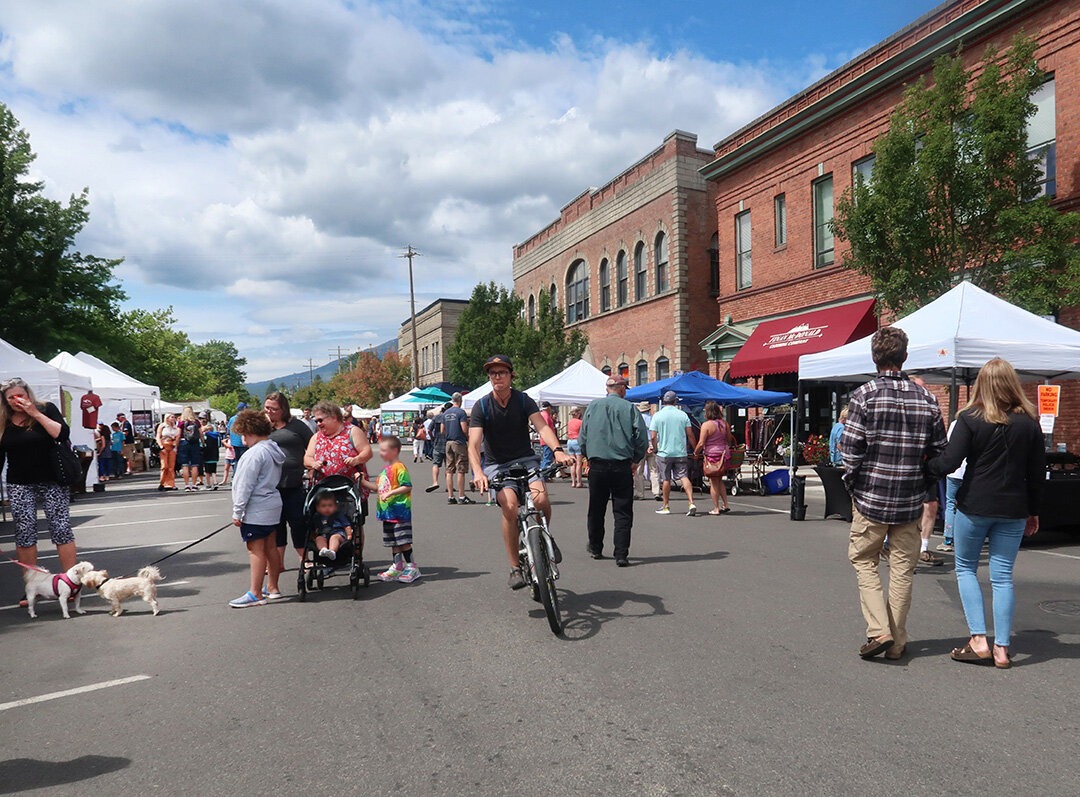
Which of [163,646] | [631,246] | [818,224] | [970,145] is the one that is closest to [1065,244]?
[970,145]

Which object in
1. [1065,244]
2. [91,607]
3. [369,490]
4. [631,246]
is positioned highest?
[631,246]

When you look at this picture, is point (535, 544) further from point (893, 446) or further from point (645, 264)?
point (645, 264)

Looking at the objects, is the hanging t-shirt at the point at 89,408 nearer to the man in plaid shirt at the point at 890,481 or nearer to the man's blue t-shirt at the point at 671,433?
the man's blue t-shirt at the point at 671,433

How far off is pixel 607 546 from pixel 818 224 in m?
15.8

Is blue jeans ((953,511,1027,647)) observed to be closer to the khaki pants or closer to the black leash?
the khaki pants

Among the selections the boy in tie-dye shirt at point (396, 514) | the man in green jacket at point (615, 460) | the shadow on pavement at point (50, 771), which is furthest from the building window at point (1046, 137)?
the shadow on pavement at point (50, 771)

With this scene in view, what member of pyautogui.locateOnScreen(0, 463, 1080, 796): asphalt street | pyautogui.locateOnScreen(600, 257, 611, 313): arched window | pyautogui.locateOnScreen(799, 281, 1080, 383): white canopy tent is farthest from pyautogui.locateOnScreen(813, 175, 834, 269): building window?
pyautogui.locateOnScreen(0, 463, 1080, 796): asphalt street

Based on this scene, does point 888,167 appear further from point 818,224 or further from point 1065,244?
point 818,224

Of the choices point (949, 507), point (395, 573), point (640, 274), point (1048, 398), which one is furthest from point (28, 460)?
Answer: point (640, 274)

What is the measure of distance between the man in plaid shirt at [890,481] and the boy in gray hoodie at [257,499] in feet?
14.4

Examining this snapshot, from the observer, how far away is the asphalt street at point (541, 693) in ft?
11.1

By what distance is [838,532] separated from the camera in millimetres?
10414

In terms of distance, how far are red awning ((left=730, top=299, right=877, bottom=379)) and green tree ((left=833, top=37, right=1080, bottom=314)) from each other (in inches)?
209

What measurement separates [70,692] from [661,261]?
2759 cm
